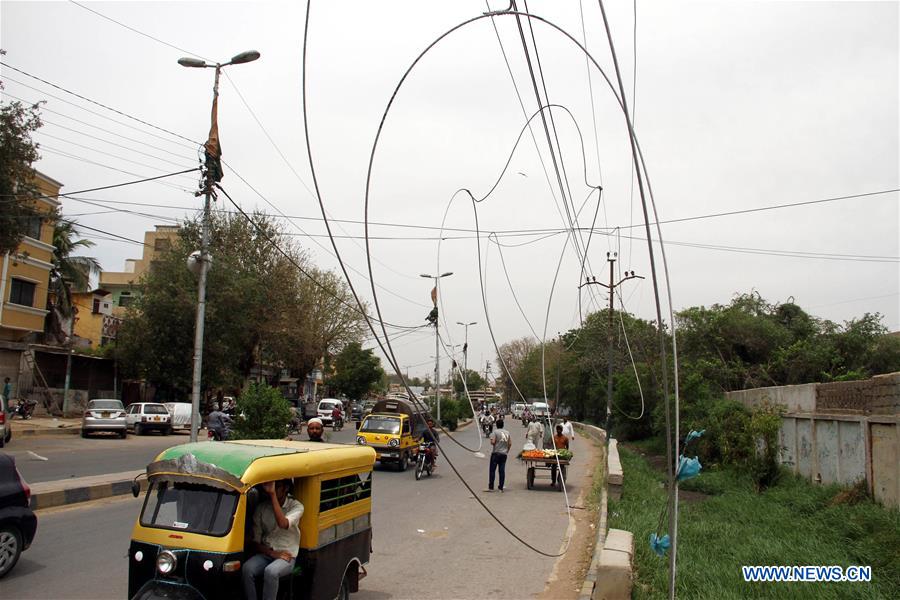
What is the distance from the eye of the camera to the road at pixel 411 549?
24.7 ft

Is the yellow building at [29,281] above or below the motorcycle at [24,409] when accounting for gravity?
above

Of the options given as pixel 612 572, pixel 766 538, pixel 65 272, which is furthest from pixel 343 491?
pixel 65 272

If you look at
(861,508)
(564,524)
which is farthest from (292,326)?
(861,508)

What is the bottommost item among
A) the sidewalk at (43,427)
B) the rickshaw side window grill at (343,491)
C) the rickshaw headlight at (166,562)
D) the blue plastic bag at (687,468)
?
the sidewalk at (43,427)

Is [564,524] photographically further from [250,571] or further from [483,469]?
[483,469]

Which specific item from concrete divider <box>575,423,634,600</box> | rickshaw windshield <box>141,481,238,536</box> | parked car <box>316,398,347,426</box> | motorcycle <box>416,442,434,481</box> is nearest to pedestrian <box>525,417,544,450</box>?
motorcycle <box>416,442,434,481</box>

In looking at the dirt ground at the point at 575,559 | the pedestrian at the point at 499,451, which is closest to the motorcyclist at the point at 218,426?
the pedestrian at the point at 499,451

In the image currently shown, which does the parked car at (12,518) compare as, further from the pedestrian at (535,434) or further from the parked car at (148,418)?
the parked car at (148,418)

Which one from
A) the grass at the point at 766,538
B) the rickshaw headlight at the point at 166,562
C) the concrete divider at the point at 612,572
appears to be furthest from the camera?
the grass at the point at 766,538

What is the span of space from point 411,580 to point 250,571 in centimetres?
353

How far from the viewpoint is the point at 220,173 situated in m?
16.5

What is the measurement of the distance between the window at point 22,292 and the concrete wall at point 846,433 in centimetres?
3318

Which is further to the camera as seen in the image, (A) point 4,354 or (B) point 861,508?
(A) point 4,354

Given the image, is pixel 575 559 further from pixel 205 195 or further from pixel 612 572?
pixel 205 195
